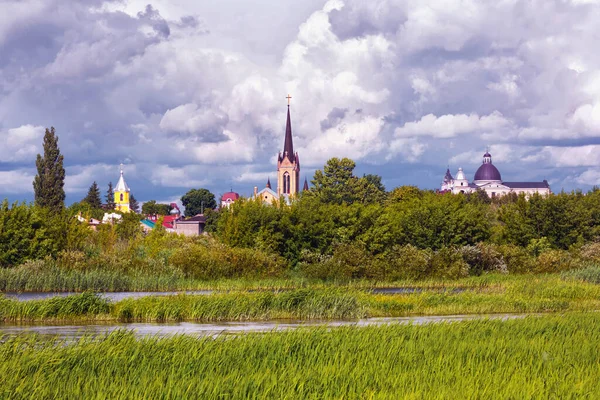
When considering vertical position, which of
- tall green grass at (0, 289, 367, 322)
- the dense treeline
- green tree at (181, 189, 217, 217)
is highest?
green tree at (181, 189, 217, 217)

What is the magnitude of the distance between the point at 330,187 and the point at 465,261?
4800 centimetres

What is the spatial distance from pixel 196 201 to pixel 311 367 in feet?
566

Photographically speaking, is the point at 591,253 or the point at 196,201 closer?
the point at 591,253

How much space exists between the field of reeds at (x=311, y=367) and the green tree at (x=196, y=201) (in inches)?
6598

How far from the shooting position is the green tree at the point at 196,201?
186000 millimetres

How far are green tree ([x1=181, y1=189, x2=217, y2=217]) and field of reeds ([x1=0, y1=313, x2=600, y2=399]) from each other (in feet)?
550

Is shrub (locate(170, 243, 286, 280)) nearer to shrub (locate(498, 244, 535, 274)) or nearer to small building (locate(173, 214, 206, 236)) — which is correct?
shrub (locate(498, 244, 535, 274))

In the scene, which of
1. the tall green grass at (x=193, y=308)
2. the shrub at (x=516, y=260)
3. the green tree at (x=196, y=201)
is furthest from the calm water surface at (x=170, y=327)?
the green tree at (x=196, y=201)

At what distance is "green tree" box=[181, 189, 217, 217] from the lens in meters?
186

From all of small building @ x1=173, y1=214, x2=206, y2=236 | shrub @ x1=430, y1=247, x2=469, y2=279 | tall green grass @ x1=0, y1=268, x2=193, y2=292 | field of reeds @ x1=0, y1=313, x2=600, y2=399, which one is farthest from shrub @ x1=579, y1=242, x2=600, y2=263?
small building @ x1=173, y1=214, x2=206, y2=236

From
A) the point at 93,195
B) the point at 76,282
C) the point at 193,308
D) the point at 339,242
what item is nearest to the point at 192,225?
the point at 93,195

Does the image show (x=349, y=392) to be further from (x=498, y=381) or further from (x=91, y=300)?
(x=91, y=300)

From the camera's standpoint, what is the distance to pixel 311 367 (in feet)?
51.1

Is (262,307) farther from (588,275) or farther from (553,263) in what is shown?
(553,263)
